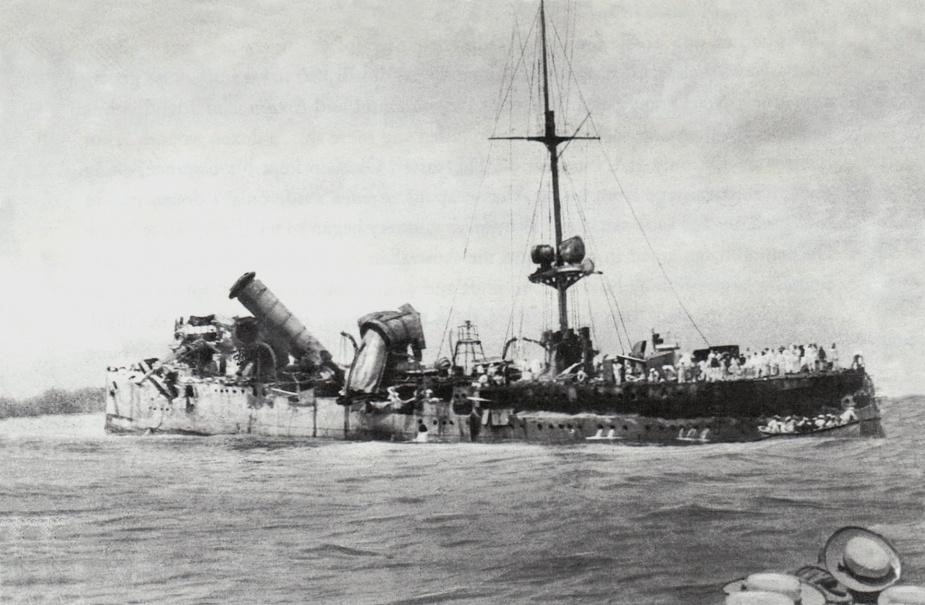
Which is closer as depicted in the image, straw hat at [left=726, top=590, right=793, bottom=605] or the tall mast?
straw hat at [left=726, top=590, right=793, bottom=605]

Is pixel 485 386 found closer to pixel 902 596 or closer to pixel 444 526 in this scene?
pixel 444 526

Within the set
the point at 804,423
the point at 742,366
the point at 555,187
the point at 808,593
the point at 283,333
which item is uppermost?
the point at 555,187

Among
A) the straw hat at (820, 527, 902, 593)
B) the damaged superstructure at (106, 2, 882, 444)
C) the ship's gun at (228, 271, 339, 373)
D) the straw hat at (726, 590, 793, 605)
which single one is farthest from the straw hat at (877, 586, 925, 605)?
the ship's gun at (228, 271, 339, 373)

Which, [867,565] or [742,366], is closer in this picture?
[867,565]

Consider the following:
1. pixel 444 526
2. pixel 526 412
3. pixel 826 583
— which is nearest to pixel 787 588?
pixel 826 583

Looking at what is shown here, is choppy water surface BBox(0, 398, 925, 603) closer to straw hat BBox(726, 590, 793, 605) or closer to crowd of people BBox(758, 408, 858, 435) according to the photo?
straw hat BBox(726, 590, 793, 605)

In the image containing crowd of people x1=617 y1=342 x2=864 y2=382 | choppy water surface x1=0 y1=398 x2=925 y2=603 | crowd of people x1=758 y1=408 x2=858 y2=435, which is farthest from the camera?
crowd of people x1=758 y1=408 x2=858 y2=435

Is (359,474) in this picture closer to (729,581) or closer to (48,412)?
(48,412)
